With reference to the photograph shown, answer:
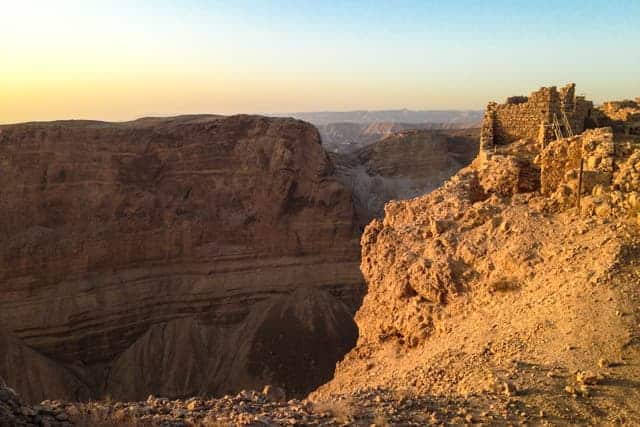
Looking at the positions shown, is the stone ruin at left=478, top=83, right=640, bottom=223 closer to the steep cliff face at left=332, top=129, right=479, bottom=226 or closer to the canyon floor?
the canyon floor

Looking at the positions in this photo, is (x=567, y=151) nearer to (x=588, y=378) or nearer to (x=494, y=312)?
(x=494, y=312)

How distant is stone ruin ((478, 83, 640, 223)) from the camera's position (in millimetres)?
7777

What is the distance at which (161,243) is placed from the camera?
31594 millimetres

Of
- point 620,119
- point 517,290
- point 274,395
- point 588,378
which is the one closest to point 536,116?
point 620,119

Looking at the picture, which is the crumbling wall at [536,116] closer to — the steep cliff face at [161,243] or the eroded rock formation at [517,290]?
the eroded rock formation at [517,290]

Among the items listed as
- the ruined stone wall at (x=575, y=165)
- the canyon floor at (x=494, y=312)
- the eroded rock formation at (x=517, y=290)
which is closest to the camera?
the canyon floor at (x=494, y=312)

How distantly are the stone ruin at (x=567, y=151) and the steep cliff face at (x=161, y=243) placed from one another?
19.2 metres

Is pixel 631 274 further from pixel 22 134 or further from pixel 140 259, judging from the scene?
pixel 22 134

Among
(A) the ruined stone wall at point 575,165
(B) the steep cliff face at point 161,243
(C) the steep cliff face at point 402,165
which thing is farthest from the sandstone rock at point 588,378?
(C) the steep cliff face at point 402,165

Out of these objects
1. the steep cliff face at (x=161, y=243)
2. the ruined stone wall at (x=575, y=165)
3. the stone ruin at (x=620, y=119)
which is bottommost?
the steep cliff face at (x=161, y=243)

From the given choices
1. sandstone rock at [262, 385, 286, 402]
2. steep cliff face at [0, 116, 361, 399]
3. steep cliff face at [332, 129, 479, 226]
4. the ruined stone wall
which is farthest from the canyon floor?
steep cliff face at [332, 129, 479, 226]

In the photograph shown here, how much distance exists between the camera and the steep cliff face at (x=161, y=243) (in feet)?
92.1

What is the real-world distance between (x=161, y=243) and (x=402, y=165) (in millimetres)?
22831

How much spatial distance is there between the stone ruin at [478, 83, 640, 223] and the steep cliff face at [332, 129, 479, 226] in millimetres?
28000
